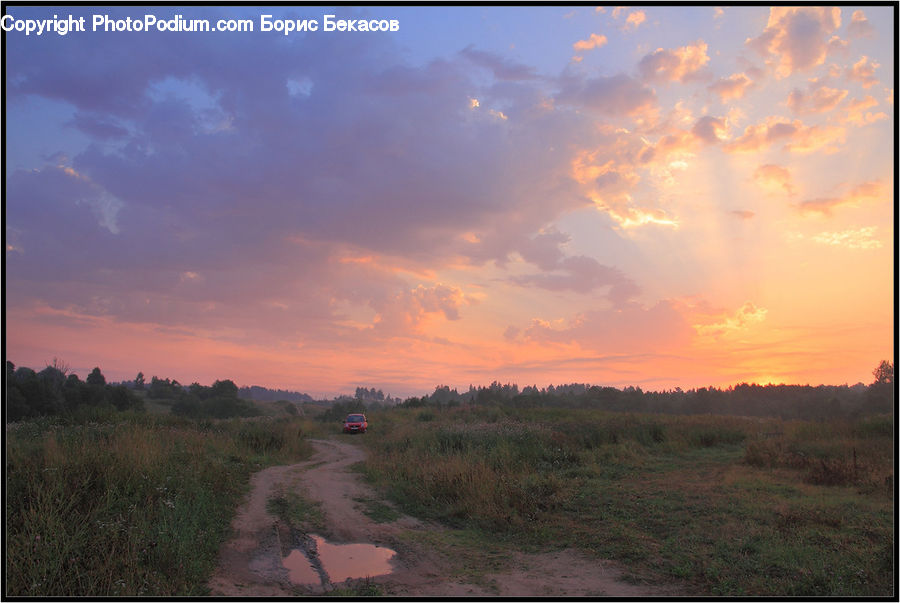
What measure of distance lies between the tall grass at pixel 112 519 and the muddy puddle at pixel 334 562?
126cm

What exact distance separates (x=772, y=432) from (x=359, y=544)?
2217 cm

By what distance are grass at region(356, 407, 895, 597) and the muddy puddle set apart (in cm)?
218

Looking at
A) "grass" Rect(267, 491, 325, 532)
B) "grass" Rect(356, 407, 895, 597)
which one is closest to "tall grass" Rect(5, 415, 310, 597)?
"grass" Rect(267, 491, 325, 532)

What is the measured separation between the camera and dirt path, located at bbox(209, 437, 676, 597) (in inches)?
271

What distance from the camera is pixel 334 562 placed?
27.8 feet

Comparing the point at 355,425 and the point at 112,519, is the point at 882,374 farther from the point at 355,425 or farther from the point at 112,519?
Answer: the point at 112,519

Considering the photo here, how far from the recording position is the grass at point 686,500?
286 inches

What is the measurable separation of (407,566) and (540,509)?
13.8 ft

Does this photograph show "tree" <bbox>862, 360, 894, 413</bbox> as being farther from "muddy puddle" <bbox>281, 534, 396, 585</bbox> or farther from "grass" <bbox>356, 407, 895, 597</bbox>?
"muddy puddle" <bbox>281, 534, 396, 585</bbox>

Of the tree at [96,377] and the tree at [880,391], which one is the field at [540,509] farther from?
the tree at [96,377]

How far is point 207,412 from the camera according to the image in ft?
209

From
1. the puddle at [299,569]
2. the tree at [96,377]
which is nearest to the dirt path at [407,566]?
the puddle at [299,569]

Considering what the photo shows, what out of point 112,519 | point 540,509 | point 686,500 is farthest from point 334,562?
point 686,500

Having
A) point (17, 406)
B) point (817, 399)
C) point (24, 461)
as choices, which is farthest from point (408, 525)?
point (817, 399)
